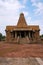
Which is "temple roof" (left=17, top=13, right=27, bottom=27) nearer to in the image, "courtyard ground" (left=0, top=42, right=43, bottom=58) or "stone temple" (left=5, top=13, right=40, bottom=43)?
"stone temple" (left=5, top=13, right=40, bottom=43)

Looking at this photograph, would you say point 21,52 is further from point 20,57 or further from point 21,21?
point 21,21

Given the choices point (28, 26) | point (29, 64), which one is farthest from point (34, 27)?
point (29, 64)

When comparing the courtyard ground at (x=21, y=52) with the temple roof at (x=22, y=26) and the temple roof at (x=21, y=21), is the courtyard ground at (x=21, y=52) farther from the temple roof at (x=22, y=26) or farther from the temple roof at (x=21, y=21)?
the temple roof at (x=21, y=21)

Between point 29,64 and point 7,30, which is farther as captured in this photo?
point 7,30

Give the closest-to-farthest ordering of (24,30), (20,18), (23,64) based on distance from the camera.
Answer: (23,64), (24,30), (20,18)

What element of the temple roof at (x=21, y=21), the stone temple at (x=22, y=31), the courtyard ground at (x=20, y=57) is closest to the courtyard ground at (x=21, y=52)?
the courtyard ground at (x=20, y=57)

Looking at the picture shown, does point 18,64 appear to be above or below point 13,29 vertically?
below

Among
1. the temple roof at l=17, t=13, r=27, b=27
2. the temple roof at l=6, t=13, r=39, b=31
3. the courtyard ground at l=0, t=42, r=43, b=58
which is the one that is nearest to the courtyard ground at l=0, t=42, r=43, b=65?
the courtyard ground at l=0, t=42, r=43, b=58

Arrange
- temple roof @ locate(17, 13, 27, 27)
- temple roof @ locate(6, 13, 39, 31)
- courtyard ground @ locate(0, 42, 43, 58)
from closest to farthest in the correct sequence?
courtyard ground @ locate(0, 42, 43, 58) < temple roof @ locate(6, 13, 39, 31) < temple roof @ locate(17, 13, 27, 27)

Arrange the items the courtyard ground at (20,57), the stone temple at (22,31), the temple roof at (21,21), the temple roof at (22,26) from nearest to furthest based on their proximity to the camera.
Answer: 1. the courtyard ground at (20,57)
2. the stone temple at (22,31)
3. the temple roof at (22,26)
4. the temple roof at (21,21)

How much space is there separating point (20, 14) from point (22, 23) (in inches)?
111

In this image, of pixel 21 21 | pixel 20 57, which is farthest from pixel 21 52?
pixel 21 21

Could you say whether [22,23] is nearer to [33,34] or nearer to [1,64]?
[33,34]

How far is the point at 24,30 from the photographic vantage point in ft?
135
